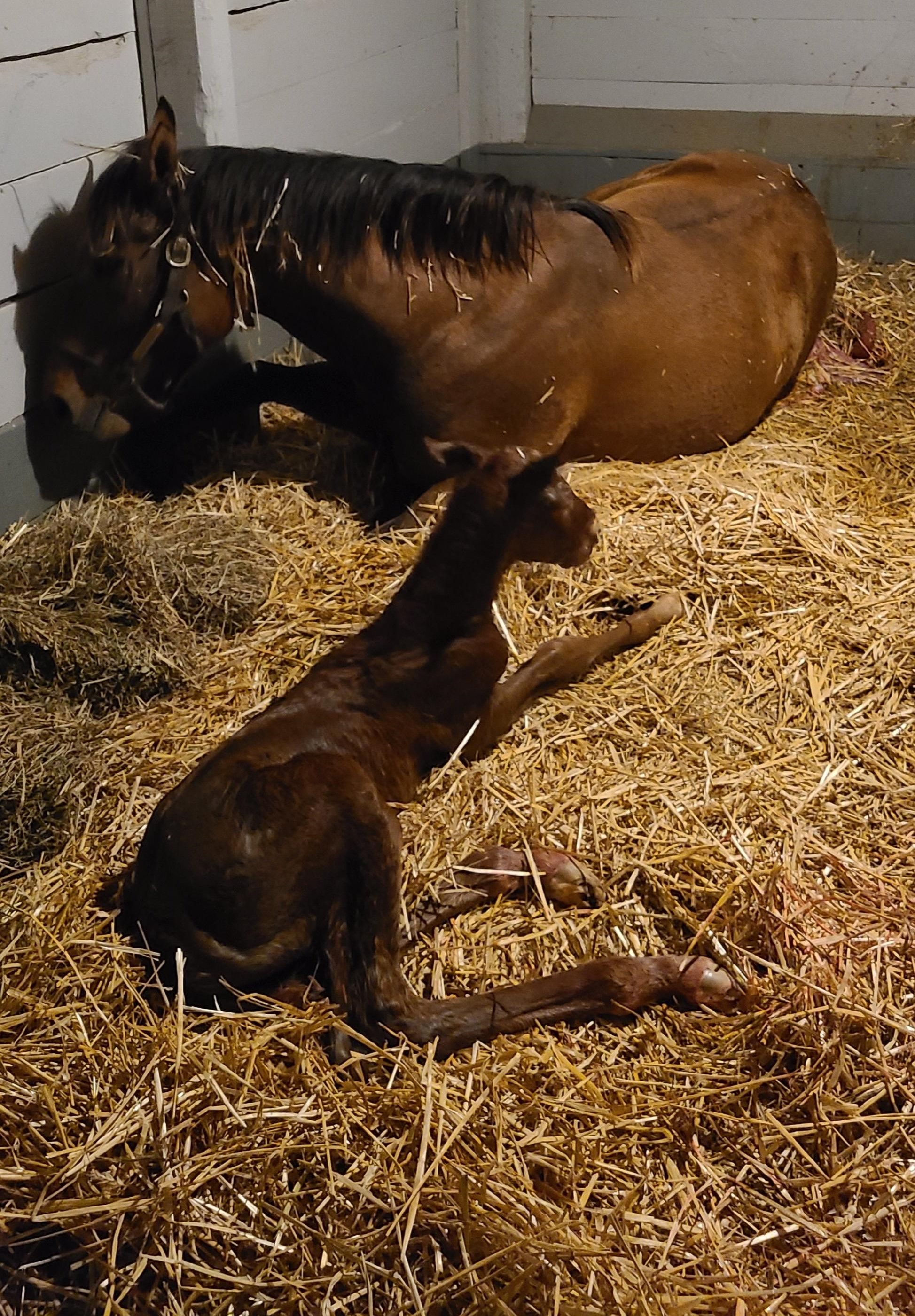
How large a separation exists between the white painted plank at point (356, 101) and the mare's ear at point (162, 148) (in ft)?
2.62

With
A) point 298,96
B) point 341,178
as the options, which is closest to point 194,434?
point 341,178

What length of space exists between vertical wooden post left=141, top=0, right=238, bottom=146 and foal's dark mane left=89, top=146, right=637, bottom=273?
31 centimetres

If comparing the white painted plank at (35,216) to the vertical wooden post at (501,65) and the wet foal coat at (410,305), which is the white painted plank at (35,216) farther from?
the vertical wooden post at (501,65)

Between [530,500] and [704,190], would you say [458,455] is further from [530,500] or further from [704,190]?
[704,190]

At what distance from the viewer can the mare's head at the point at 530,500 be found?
272 centimetres

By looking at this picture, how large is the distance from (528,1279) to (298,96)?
159 inches

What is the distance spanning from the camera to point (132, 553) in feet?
10.1

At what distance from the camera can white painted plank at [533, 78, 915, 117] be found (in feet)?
16.6

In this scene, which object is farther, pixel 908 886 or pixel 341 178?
pixel 341 178

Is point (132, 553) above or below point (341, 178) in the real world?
below

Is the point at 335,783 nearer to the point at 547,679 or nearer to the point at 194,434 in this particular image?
the point at 547,679

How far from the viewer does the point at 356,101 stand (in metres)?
4.73

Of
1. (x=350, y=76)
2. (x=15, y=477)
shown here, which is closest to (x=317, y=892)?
(x=15, y=477)

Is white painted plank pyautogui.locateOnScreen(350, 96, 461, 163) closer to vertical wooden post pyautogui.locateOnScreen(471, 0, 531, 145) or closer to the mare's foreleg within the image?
vertical wooden post pyautogui.locateOnScreen(471, 0, 531, 145)
